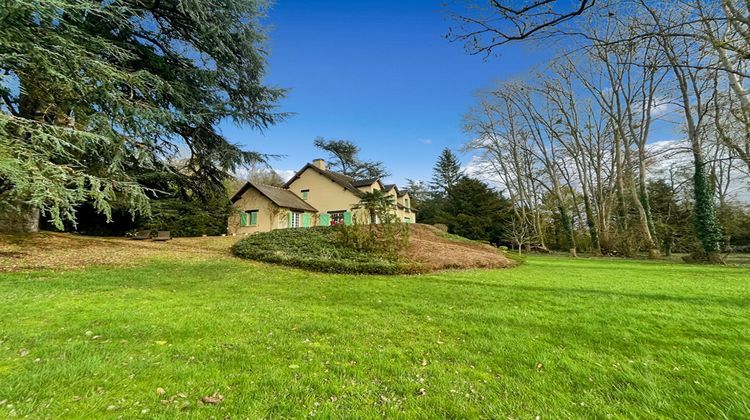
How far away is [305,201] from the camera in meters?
27.7

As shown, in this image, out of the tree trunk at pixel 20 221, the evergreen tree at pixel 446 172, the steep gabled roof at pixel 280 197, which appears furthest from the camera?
the evergreen tree at pixel 446 172

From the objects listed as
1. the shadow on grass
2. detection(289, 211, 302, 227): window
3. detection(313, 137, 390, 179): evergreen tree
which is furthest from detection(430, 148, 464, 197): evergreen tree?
the shadow on grass

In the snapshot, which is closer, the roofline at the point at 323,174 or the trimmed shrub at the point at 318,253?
the trimmed shrub at the point at 318,253

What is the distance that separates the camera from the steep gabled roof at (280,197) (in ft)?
78.0

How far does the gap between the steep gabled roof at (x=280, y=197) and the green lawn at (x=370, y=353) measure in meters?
17.7

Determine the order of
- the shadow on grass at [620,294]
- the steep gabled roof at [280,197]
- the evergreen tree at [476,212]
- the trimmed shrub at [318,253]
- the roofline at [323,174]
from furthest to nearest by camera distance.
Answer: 1. the evergreen tree at [476,212]
2. the roofline at [323,174]
3. the steep gabled roof at [280,197]
4. the trimmed shrub at [318,253]
5. the shadow on grass at [620,294]

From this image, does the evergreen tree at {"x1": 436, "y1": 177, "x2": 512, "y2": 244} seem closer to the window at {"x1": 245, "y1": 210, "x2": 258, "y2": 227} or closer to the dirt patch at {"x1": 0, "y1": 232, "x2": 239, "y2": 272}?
the window at {"x1": 245, "y1": 210, "x2": 258, "y2": 227}

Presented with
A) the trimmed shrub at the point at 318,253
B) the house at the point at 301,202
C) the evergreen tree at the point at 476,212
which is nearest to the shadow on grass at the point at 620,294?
the trimmed shrub at the point at 318,253

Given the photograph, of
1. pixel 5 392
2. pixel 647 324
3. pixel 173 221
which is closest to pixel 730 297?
pixel 647 324

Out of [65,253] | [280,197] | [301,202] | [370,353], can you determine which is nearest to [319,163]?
[301,202]

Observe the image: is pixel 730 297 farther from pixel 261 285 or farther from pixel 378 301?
pixel 261 285

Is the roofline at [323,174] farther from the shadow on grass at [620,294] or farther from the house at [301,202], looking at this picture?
the shadow on grass at [620,294]

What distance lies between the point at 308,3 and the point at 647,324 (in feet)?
39.8

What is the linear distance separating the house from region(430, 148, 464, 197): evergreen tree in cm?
1359
